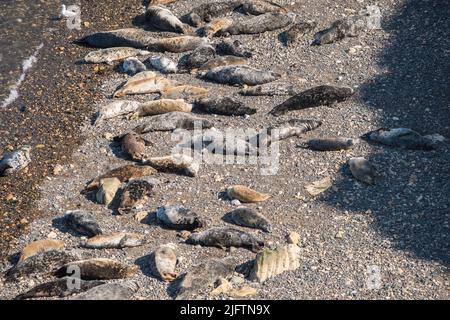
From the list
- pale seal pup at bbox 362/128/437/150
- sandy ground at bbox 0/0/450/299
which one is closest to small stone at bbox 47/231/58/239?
sandy ground at bbox 0/0/450/299

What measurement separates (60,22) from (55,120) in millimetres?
3491

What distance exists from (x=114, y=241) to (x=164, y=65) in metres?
4.38

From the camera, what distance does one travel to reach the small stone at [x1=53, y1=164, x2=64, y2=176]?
9720mm

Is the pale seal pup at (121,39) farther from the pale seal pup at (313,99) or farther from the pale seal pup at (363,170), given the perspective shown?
the pale seal pup at (363,170)

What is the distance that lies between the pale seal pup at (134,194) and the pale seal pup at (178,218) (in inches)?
14.7

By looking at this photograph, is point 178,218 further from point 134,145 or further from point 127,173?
point 134,145

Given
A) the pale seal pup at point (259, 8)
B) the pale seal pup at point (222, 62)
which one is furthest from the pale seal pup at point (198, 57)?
the pale seal pup at point (259, 8)

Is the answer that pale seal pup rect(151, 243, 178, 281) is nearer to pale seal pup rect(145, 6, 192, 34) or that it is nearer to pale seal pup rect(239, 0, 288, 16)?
pale seal pup rect(145, 6, 192, 34)

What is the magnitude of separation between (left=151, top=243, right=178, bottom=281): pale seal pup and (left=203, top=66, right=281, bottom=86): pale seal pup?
157 inches

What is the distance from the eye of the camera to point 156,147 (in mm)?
10133

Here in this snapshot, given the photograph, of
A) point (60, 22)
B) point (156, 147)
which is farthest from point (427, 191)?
point (60, 22)

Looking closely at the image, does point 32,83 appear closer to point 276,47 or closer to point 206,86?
point 206,86
